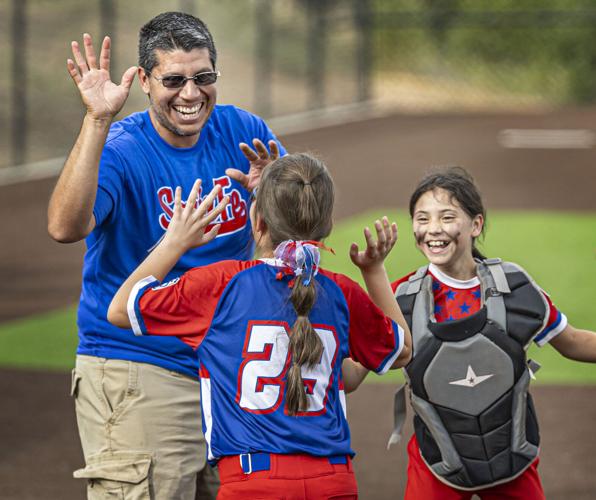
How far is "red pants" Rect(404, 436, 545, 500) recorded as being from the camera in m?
4.02

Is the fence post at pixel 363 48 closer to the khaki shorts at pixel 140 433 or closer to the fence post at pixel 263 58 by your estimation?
the fence post at pixel 263 58

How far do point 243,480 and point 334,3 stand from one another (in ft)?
90.7

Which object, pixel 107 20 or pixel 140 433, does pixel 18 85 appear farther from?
pixel 140 433

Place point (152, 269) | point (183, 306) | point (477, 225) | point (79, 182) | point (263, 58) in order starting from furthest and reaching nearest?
point (263, 58) < point (477, 225) < point (79, 182) < point (152, 269) < point (183, 306)

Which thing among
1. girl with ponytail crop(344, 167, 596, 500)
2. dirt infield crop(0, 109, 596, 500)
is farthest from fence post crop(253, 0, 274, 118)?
girl with ponytail crop(344, 167, 596, 500)

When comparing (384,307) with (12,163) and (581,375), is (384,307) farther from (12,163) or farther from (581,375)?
(12,163)

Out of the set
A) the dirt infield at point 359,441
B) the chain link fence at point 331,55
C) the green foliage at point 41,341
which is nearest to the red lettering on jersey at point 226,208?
the dirt infield at point 359,441

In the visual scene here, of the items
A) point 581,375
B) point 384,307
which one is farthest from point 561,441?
point 384,307

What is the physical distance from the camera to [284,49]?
26.7 meters

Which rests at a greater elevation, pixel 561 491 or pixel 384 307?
pixel 384 307

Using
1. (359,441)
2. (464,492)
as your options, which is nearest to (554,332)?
(464,492)

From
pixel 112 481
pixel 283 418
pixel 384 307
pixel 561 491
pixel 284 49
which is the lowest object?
pixel 561 491

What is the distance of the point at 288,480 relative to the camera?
124 inches

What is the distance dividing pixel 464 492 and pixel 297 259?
4.36 feet
